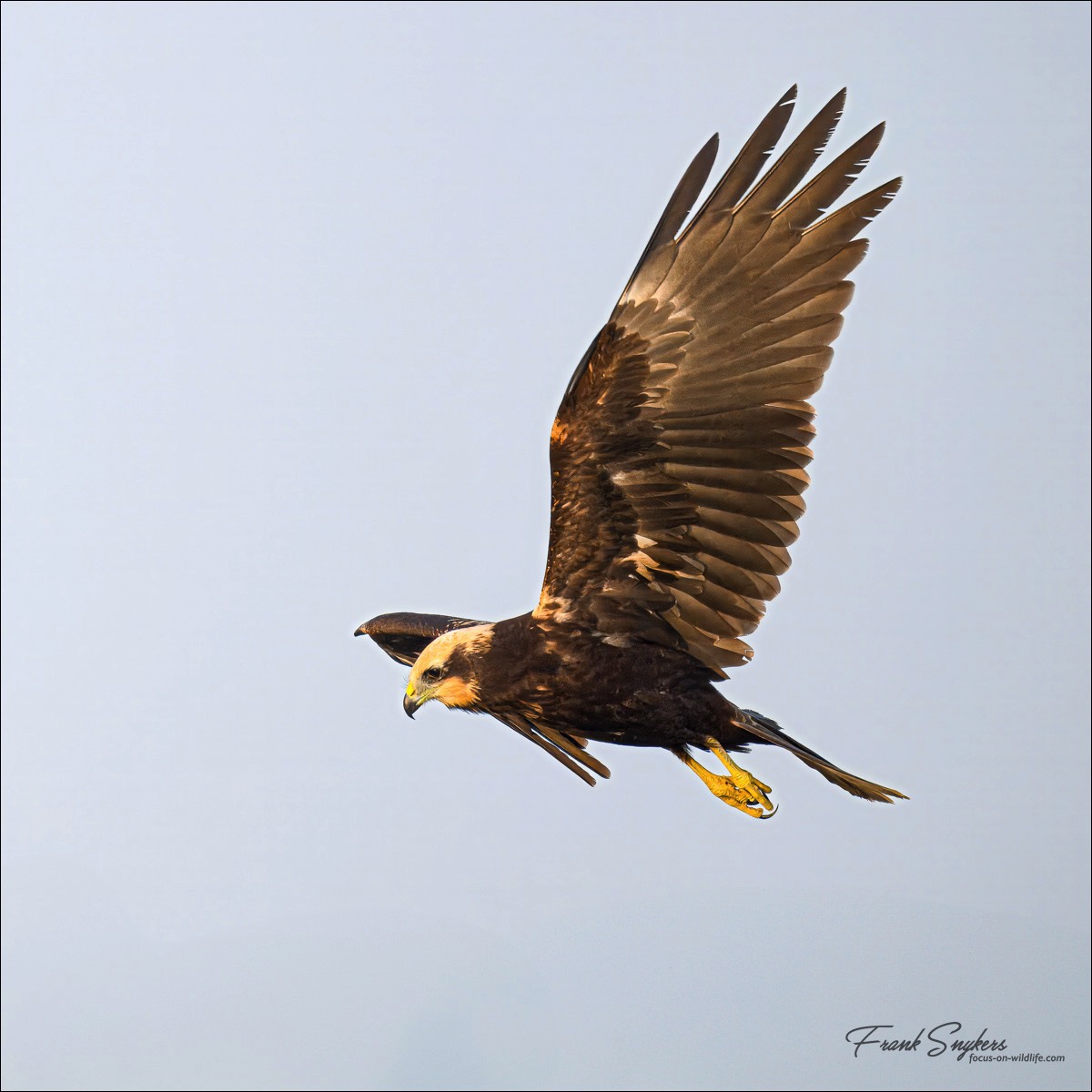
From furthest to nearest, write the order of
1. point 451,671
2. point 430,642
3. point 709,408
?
point 430,642 < point 451,671 < point 709,408

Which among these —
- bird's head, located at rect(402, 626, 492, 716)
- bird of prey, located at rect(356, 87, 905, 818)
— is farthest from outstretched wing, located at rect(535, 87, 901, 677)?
bird's head, located at rect(402, 626, 492, 716)

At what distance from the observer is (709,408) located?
8336mm

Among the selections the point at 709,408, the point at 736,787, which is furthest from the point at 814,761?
the point at 709,408

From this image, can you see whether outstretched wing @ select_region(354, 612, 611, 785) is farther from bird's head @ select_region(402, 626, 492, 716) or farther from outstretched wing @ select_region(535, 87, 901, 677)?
outstretched wing @ select_region(535, 87, 901, 677)

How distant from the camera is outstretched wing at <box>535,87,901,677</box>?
7.99m

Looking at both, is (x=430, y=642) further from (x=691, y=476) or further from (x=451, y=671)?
(x=691, y=476)

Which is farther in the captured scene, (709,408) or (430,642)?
(430,642)

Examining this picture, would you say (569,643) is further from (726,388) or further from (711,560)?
(726,388)

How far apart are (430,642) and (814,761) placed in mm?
2900

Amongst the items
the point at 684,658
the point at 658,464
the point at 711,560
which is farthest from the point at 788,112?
the point at 684,658

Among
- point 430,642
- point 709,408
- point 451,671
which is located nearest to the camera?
point 709,408

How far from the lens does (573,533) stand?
336 inches

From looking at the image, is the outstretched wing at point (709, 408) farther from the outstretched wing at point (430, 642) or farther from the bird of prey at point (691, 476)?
the outstretched wing at point (430, 642)

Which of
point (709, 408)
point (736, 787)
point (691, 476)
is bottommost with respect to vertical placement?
point (736, 787)
